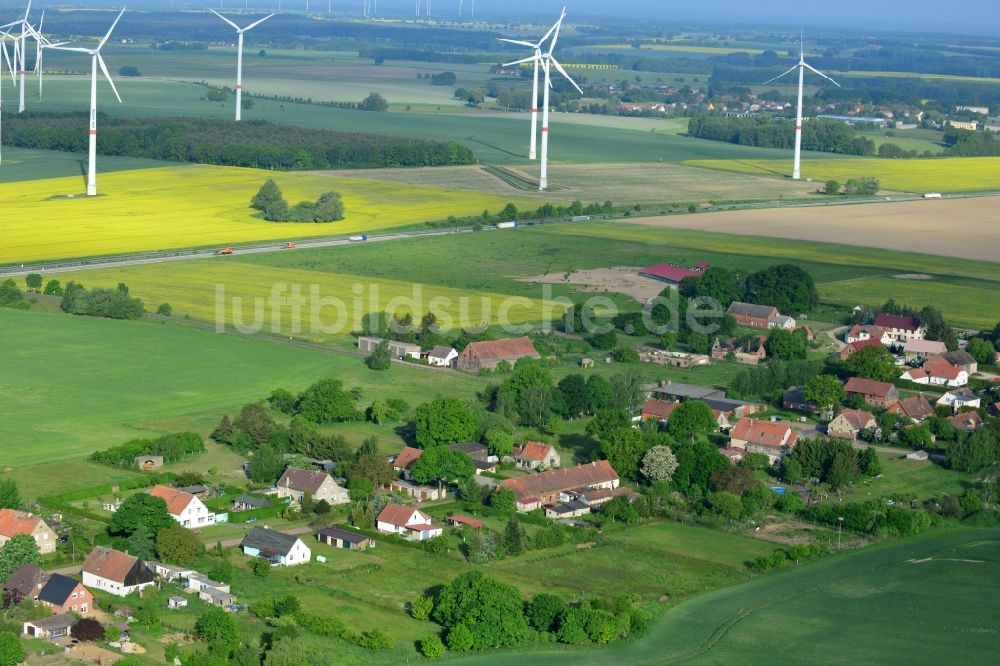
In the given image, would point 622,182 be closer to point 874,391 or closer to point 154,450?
point 874,391

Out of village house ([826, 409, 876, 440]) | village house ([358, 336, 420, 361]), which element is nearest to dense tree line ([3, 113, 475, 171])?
village house ([358, 336, 420, 361])

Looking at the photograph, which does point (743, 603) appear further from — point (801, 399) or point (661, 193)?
point (661, 193)

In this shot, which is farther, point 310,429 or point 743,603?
point 310,429

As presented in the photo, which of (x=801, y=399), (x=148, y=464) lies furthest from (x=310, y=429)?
(x=801, y=399)

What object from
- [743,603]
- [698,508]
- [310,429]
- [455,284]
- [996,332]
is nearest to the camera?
[743,603]

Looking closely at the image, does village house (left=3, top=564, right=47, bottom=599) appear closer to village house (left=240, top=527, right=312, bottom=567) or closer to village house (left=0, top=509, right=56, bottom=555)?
village house (left=0, top=509, right=56, bottom=555)

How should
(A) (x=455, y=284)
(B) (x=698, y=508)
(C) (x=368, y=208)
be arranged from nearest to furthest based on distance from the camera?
(B) (x=698, y=508), (A) (x=455, y=284), (C) (x=368, y=208)
